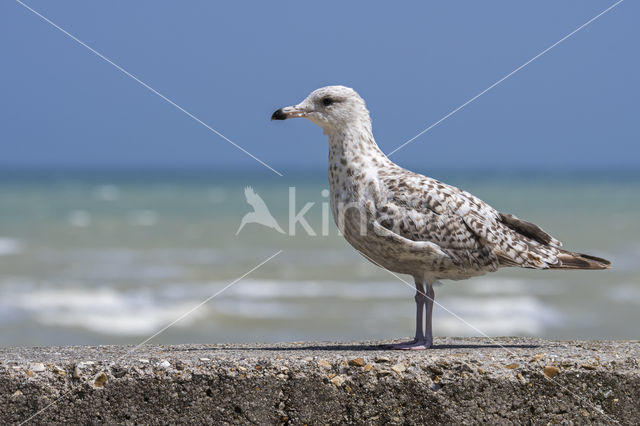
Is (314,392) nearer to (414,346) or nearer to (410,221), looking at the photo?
(414,346)

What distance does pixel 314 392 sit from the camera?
3.57m

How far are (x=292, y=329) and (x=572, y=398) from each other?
6.40 metres

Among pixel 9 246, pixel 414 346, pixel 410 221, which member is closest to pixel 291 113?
pixel 410 221

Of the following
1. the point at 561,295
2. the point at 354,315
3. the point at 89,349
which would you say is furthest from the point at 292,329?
the point at 89,349

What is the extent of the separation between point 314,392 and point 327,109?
1.76 metres

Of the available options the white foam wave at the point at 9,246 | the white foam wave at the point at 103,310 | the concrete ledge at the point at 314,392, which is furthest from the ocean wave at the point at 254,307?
the concrete ledge at the point at 314,392

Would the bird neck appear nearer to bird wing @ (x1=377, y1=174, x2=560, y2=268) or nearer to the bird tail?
bird wing @ (x1=377, y1=174, x2=560, y2=268)

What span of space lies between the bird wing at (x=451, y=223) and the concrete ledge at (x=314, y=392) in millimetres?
851

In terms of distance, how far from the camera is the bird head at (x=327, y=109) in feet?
15.1

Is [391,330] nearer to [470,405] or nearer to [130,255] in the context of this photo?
[470,405]

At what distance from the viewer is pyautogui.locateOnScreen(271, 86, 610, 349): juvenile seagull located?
4.27 meters

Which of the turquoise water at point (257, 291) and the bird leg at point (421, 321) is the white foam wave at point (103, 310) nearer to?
the turquoise water at point (257, 291)

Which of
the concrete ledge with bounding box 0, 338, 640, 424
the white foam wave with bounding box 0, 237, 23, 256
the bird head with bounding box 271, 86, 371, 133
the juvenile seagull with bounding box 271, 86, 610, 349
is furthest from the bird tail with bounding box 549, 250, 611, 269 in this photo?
the white foam wave with bounding box 0, 237, 23, 256

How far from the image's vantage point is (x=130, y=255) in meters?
15.5
